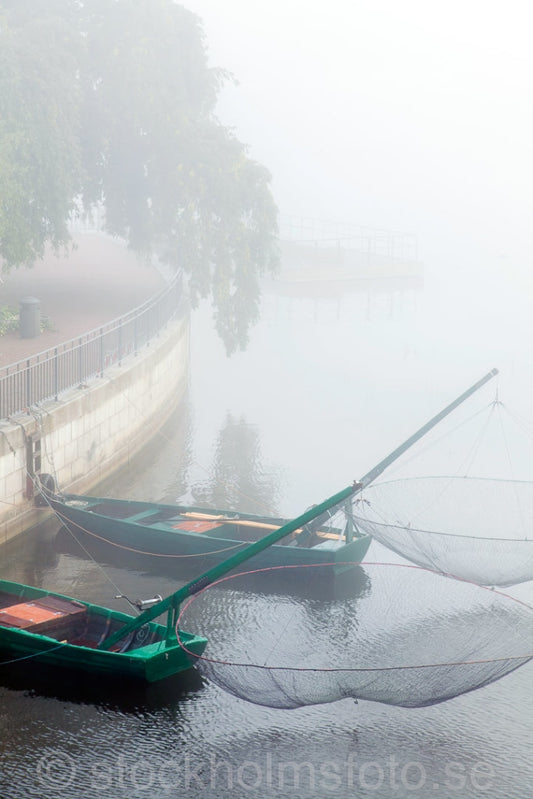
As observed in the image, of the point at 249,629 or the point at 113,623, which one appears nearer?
the point at 113,623

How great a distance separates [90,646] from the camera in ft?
53.9

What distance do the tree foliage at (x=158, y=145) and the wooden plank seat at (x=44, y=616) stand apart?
2017 cm

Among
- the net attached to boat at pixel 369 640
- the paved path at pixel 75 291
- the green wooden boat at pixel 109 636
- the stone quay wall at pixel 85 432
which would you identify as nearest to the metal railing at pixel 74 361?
the stone quay wall at pixel 85 432

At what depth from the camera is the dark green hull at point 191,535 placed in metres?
20.5

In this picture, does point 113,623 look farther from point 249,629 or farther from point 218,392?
point 218,392

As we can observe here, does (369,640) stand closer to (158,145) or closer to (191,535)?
(191,535)

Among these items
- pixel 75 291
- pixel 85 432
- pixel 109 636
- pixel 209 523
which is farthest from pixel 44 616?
pixel 75 291

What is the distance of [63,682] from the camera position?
1589 cm

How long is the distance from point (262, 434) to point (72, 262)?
2595 centimetres

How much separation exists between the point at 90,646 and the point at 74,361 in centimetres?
1336

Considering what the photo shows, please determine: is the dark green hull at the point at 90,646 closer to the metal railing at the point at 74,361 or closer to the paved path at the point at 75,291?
the metal railing at the point at 74,361

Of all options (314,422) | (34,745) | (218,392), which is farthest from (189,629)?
(218,392)

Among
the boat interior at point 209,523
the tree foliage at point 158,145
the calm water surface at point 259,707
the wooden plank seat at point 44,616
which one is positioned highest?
the tree foliage at point 158,145

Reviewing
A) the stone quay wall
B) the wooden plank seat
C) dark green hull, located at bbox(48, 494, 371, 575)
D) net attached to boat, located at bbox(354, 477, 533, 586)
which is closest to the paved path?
the stone quay wall
